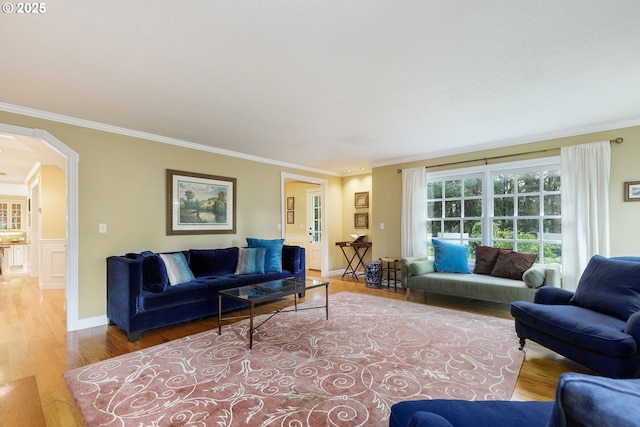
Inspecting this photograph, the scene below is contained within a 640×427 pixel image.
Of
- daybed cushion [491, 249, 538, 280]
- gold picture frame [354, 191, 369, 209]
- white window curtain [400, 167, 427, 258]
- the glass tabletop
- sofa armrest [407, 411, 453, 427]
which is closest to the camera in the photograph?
sofa armrest [407, 411, 453, 427]

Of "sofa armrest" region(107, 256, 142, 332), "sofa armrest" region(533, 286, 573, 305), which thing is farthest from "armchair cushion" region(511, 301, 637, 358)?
"sofa armrest" region(107, 256, 142, 332)

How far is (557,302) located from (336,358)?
2.23 meters

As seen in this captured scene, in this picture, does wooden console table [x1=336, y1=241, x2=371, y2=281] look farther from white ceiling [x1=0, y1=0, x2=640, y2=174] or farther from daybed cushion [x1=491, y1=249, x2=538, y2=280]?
white ceiling [x1=0, y1=0, x2=640, y2=174]

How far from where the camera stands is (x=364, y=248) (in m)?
6.89

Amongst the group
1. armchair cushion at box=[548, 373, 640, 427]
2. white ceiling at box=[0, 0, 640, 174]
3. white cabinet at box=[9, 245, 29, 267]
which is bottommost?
white cabinet at box=[9, 245, 29, 267]

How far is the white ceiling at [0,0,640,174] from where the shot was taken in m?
1.84

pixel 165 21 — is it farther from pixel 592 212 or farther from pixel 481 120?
pixel 592 212

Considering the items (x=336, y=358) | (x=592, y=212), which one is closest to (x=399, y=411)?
(x=336, y=358)

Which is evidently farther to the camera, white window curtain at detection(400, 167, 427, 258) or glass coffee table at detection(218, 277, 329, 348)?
white window curtain at detection(400, 167, 427, 258)

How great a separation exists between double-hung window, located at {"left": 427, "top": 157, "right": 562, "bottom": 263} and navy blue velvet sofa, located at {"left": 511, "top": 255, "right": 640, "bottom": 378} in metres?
1.71

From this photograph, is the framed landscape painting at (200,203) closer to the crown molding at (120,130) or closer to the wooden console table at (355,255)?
the crown molding at (120,130)

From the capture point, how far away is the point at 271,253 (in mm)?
4895

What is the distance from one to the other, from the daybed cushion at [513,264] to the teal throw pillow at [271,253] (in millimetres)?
3235

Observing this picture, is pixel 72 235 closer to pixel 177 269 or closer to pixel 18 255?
pixel 177 269
